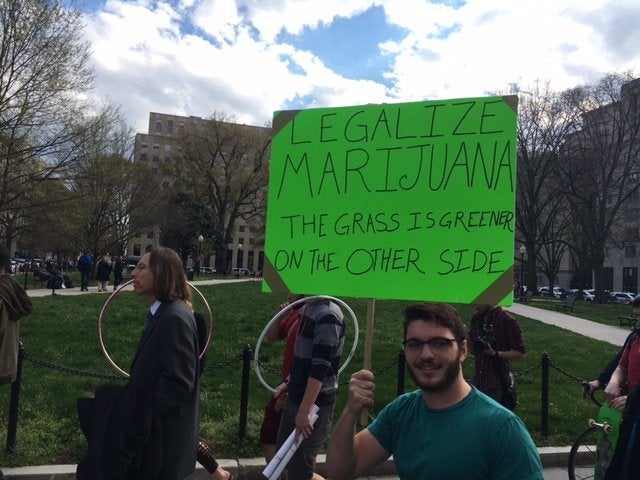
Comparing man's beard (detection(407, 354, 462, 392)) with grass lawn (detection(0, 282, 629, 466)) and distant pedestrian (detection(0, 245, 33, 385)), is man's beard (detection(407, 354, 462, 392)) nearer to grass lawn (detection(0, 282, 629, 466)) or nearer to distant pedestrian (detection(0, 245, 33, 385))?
grass lawn (detection(0, 282, 629, 466))

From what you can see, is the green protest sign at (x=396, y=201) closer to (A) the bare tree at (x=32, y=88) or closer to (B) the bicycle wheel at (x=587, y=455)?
(B) the bicycle wheel at (x=587, y=455)

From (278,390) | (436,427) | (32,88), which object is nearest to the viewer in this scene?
(436,427)

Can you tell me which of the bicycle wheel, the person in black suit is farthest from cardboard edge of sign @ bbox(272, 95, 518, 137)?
the bicycle wheel

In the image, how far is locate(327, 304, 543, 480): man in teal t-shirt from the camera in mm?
2062

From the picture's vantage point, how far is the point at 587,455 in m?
6.35

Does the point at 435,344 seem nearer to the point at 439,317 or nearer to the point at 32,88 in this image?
the point at 439,317

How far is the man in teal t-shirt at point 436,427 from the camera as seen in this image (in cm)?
206

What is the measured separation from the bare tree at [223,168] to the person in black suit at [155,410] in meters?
56.2

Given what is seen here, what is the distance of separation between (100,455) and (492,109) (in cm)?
281

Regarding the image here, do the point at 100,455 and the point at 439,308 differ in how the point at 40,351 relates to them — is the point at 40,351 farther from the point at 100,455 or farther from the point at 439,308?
the point at 439,308

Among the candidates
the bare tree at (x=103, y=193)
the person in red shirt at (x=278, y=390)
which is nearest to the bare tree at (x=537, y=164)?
the bare tree at (x=103, y=193)

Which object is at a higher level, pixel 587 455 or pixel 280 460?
pixel 280 460

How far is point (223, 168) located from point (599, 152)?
1483 inches

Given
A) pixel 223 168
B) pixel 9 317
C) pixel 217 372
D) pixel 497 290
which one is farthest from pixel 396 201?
pixel 223 168
